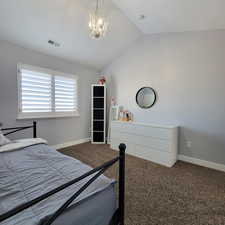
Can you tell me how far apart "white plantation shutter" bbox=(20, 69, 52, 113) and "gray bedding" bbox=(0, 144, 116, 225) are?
1.87m

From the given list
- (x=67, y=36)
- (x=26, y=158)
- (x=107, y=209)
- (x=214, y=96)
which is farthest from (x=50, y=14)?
(x=214, y=96)

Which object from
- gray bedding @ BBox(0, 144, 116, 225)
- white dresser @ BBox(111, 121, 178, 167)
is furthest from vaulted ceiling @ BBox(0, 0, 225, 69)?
gray bedding @ BBox(0, 144, 116, 225)

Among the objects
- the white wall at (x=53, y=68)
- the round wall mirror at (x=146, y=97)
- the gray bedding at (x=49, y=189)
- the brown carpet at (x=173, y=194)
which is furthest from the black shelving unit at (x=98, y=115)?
the gray bedding at (x=49, y=189)

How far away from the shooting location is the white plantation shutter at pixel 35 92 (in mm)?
3053

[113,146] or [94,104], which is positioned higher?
[94,104]

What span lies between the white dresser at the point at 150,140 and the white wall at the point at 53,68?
123 cm

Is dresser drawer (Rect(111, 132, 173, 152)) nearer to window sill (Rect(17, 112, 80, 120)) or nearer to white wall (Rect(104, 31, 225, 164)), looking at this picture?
white wall (Rect(104, 31, 225, 164))

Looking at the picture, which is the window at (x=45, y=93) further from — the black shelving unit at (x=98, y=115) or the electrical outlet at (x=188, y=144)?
the electrical outlet at (x=188, y=144)

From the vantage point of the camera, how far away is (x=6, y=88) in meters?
2.83

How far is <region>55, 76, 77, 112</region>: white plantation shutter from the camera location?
364 cm

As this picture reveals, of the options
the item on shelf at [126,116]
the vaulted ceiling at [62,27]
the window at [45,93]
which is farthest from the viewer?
the item on shelf at [126,116]

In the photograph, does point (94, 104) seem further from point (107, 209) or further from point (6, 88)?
point (107, 209)

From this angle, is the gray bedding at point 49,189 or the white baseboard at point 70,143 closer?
the gray bedding at point 49,189

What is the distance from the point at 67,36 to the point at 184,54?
2526 mm
